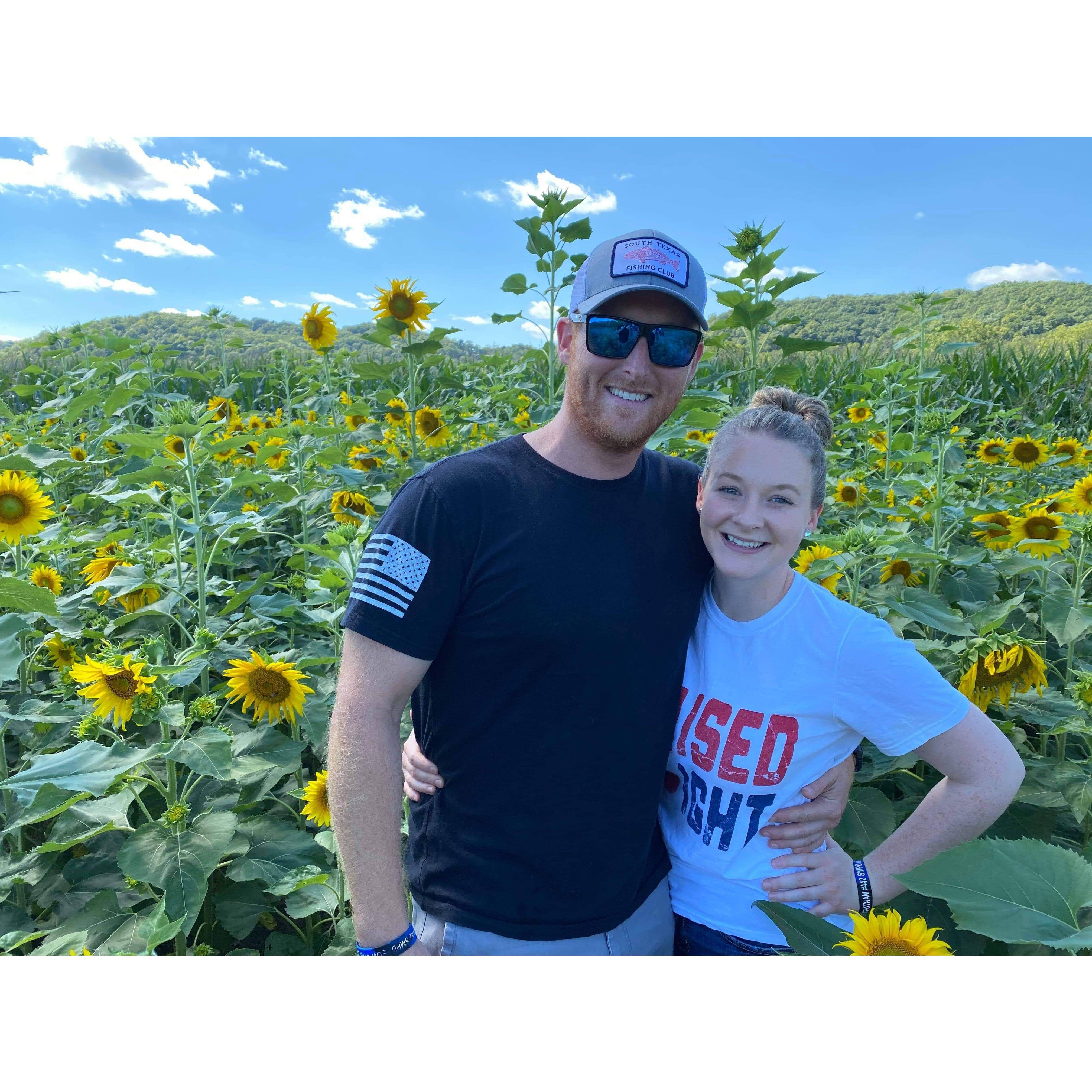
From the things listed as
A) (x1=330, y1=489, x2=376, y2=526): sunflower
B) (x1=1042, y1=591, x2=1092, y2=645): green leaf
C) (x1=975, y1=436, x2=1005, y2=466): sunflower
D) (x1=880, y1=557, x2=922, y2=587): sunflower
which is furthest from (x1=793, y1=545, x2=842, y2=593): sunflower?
(x1=975, y1=436, x2=1005, y2=466): sunflower

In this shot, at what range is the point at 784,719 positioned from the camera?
159 centimetres

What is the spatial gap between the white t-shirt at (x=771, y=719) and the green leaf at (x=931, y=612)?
1.60 feet

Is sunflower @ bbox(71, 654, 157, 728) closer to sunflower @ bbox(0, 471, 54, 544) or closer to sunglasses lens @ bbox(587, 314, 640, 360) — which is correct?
sunflower @ bbox(0, 471, 54, 544)

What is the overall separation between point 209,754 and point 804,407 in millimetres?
1464

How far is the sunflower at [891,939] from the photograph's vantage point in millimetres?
1208

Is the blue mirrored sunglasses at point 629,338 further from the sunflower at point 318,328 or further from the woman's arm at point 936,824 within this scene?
the sunflower at point 318,328

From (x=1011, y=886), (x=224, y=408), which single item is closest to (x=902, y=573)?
(x=1011, y=886)

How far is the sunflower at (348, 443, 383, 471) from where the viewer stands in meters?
3.83

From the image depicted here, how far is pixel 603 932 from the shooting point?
1693 mm

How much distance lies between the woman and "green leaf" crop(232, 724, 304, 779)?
38 cm

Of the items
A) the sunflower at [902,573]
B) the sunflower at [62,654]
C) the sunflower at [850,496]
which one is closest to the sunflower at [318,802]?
the sunflower at [62,654]

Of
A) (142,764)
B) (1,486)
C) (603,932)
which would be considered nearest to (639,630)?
(603,932)

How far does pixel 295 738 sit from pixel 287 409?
3779 mm

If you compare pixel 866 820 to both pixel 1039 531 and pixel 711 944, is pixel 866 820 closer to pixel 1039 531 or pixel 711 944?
pixel 711 944
